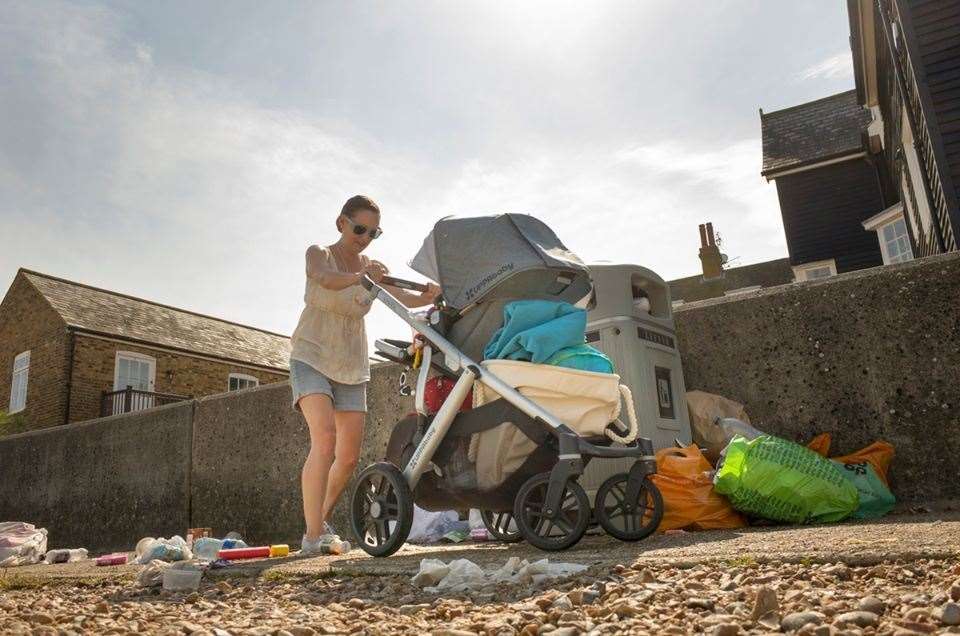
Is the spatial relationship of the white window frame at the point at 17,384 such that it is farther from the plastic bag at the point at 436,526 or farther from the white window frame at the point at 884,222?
the white window frame at the point at 884,222

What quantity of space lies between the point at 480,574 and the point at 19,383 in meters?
25.5

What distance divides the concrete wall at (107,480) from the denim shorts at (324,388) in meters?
3.81

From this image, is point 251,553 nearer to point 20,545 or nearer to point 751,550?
point 751,550

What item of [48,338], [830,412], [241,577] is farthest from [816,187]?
[48,338]

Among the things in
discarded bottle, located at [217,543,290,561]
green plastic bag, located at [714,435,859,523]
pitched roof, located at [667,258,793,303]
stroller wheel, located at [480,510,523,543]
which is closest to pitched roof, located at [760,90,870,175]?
pitched roof, located at [667,258,793,303]

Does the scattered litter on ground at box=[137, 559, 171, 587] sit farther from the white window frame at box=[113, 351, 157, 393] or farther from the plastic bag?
the white window frame at box=[113, 351, 157, 393]

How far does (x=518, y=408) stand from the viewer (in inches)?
119

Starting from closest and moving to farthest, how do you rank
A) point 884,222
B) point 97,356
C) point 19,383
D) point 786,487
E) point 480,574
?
point 480,574, point 786,487, point 884,222, point 97,356, point 19,383

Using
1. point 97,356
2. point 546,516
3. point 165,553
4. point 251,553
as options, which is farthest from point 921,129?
point 97,356

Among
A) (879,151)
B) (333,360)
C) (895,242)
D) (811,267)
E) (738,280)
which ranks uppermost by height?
(879,151)

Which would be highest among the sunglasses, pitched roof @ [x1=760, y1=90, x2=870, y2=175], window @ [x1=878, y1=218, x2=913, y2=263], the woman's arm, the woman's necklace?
pitched roof @ [x1=760, y1=90, x2=870, y2=175]

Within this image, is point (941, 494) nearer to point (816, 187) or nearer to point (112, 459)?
point (112, 459)

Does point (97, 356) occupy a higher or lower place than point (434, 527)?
higher

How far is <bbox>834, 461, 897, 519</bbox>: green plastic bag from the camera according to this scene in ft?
11.9
